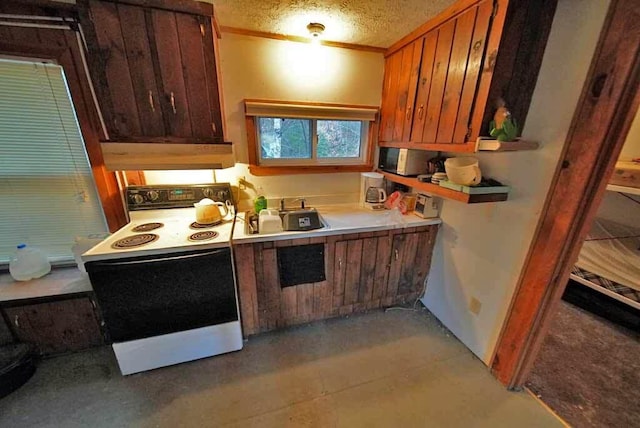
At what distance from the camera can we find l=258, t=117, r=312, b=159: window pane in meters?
1.98

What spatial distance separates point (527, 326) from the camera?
1316 mm

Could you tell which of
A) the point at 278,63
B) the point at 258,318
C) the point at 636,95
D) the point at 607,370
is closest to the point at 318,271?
the point at 258,318

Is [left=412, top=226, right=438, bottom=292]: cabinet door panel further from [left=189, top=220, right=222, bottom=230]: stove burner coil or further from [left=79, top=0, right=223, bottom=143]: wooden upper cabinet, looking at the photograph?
[left=79, top=0, right=223, bottom=143]: wooden upper cabinet

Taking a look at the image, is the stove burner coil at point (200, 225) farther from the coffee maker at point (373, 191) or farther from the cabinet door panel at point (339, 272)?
the coffee maker at point (373, 191)

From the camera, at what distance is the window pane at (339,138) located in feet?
6.97

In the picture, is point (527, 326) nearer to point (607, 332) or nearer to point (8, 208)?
point (607, 332)

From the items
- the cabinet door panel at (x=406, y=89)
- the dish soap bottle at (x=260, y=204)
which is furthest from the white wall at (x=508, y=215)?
the dish soap bottle at (x=260, y=204)

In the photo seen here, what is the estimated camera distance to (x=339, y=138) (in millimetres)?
2193

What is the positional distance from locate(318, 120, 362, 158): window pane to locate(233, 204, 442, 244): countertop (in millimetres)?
524

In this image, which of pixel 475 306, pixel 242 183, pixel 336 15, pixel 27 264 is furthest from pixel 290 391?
pixel 336 15

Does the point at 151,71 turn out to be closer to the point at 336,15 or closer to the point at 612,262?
the point at 336,15

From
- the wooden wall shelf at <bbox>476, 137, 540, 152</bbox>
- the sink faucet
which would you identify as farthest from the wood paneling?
the wooden wall shelf at <bbox>476, 137, 540, 152</bbox>

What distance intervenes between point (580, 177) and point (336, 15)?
1573 mm

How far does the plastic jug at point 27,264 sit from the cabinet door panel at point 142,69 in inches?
49.4
